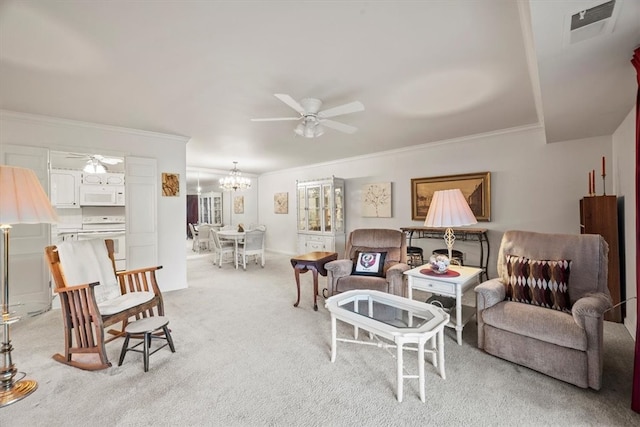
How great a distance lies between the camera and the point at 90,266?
2518 millimetres

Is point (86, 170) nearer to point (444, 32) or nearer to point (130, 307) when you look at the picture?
point (130, 307)

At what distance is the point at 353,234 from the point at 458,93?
1.99 meters

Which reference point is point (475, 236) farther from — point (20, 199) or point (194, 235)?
point (194, 235)

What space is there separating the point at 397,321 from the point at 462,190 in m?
3.26

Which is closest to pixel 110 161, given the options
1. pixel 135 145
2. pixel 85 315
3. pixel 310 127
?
pixel 135 145

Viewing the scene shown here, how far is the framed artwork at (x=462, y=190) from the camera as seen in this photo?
4277 millimetres

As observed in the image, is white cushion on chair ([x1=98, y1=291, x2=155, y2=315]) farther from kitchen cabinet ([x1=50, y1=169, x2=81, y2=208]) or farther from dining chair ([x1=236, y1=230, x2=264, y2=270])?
kitchen cabinet ([x1=50, y1=169, x2=81, y2=208])

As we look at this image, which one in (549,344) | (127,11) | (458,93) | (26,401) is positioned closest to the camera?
(127,11)

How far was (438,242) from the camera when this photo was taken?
4.82 m

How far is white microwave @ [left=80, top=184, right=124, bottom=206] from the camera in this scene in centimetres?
479

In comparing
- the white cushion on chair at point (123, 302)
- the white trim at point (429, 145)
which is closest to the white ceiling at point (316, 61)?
the white trim at point (429, 145)

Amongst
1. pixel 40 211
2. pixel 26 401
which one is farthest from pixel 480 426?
pixel 40 211

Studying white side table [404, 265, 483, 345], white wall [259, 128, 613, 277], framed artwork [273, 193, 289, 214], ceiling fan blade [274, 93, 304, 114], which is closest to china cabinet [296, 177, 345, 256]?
white wall [259, 128, 613, 277]

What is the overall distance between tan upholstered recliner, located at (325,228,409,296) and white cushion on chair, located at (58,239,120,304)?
2.14 m
